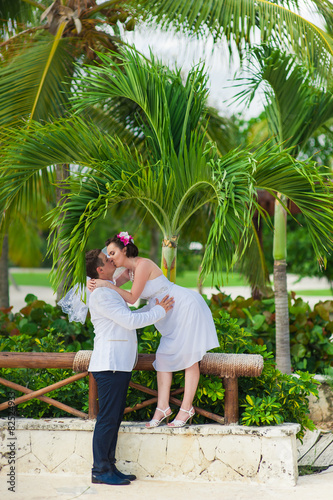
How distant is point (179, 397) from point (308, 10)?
13.3 feet

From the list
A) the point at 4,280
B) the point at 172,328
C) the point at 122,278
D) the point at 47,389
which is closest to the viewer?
the point at 172,328

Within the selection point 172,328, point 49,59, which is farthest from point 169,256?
point 49,59

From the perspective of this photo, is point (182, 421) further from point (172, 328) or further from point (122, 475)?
point (172, 328)

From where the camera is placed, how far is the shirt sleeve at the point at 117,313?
378 cm

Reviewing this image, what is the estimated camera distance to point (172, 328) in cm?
407

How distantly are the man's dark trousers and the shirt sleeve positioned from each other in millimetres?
358

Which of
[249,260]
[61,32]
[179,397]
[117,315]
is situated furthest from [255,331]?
[61,32]

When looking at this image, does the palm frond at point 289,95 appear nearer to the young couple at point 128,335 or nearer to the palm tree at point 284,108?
the palm tree at point 284,108

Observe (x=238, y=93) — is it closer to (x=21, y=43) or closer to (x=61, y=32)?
(x=61, y=32)

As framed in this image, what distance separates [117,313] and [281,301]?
249cm

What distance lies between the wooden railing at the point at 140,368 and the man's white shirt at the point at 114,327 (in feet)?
0.88

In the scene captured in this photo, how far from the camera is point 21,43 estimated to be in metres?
6.57

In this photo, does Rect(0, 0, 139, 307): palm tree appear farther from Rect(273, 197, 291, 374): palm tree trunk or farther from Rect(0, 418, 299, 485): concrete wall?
Rect(273, 197, 291, 374): palm tree trunk

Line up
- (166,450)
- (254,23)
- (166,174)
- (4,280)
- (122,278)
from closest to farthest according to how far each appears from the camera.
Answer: (166,450) → (122,278) → (166,174) → (254,23) → (4,280)
